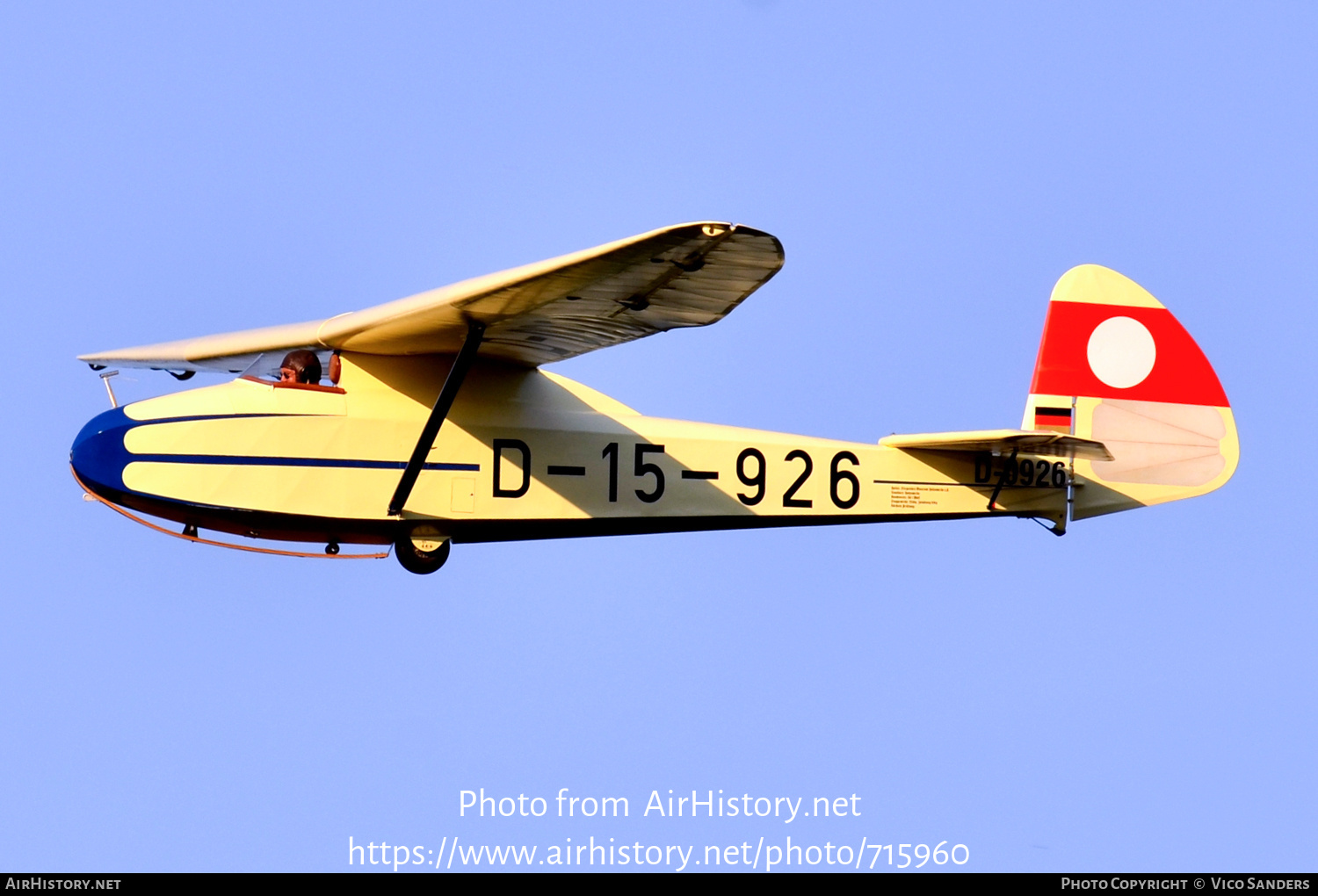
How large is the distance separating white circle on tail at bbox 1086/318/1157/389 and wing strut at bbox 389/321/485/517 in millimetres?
6215

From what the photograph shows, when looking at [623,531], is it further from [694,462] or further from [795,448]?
[795,448]

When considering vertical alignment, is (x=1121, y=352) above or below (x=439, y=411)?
above

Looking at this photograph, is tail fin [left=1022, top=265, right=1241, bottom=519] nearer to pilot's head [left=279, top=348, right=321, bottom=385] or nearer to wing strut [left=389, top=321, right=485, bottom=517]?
wing strut [left=389, top=321, right=485, bottom=517]

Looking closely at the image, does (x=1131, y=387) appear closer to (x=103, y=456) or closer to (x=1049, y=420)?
(x=1049, y=420)

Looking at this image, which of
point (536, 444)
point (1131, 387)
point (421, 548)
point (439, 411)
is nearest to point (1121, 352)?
point (1131, 387)

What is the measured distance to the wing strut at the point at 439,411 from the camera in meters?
11.3

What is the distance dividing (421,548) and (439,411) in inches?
49.0

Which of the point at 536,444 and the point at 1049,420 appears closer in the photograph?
the point at 536,444

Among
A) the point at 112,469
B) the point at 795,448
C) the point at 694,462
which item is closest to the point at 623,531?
the point at 694,462

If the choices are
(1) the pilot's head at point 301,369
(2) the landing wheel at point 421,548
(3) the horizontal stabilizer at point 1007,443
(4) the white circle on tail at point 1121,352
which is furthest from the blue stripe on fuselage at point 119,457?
(4) the white circle on tail at point 1121,352

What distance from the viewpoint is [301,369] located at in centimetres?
1196

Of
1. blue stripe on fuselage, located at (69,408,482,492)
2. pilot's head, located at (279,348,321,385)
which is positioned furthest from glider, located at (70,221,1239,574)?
pilot's head, located at (279,348,321,385)

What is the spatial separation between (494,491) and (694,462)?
1.77m

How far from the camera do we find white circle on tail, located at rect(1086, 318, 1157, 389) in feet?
48.1
